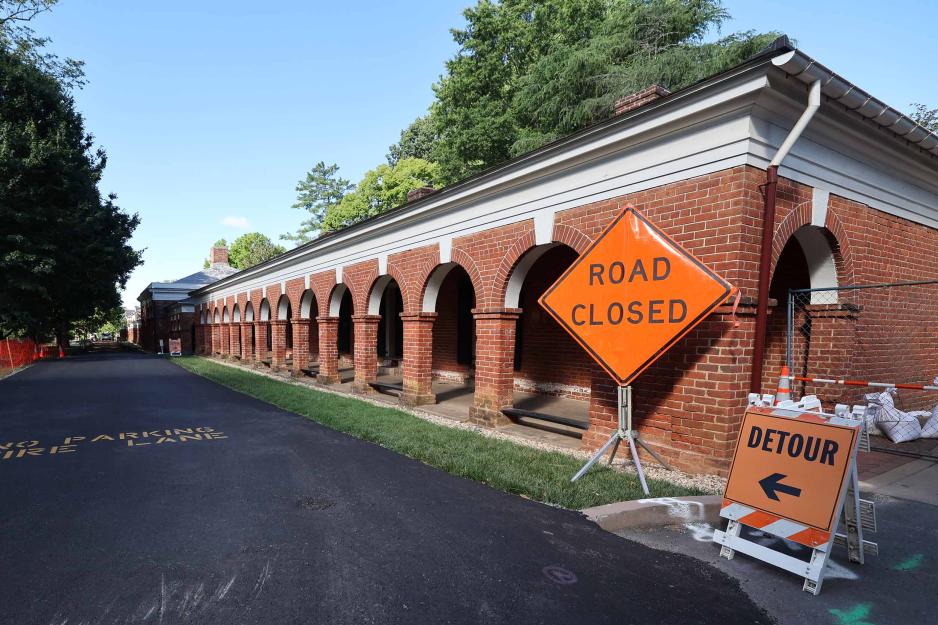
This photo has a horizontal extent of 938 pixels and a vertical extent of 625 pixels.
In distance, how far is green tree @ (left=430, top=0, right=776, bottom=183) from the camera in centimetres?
1555

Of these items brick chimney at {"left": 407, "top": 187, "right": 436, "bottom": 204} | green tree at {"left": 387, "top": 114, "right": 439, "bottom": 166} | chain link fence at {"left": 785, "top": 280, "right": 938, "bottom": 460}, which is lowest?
chain link fence at {"left": 785, "top": 280, "right": 938, "bottom": 460}

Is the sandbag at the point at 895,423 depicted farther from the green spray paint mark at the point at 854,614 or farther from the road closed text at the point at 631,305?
the green spray paint mark at the point at 854,614

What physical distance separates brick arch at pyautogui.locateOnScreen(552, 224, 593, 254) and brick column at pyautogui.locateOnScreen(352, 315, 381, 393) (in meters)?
6.40

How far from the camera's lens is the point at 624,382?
15.7 feet

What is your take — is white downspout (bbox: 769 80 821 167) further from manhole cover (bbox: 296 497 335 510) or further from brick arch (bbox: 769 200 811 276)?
manhole cover (bbox: 296 497 335 510)

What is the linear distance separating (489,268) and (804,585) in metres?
6.02

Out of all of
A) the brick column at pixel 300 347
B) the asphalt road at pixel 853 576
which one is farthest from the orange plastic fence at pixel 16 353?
the asphalt road at pixel 853 576

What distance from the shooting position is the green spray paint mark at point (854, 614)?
2.66 meters

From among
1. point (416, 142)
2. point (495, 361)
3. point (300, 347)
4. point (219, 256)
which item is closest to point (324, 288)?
point (300, 347)

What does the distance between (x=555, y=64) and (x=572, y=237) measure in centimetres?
1401

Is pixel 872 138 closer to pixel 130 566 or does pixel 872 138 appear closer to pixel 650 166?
pixel 650 166


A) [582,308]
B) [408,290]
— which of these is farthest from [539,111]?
[582,308]

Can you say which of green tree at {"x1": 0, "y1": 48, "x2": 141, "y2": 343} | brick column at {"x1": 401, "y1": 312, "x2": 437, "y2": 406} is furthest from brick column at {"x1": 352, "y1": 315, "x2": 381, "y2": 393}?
green tree at {"x1": 0, "y1": 48, "x2": 141, "y2": 343}

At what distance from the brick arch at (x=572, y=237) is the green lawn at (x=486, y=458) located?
2871 mm
